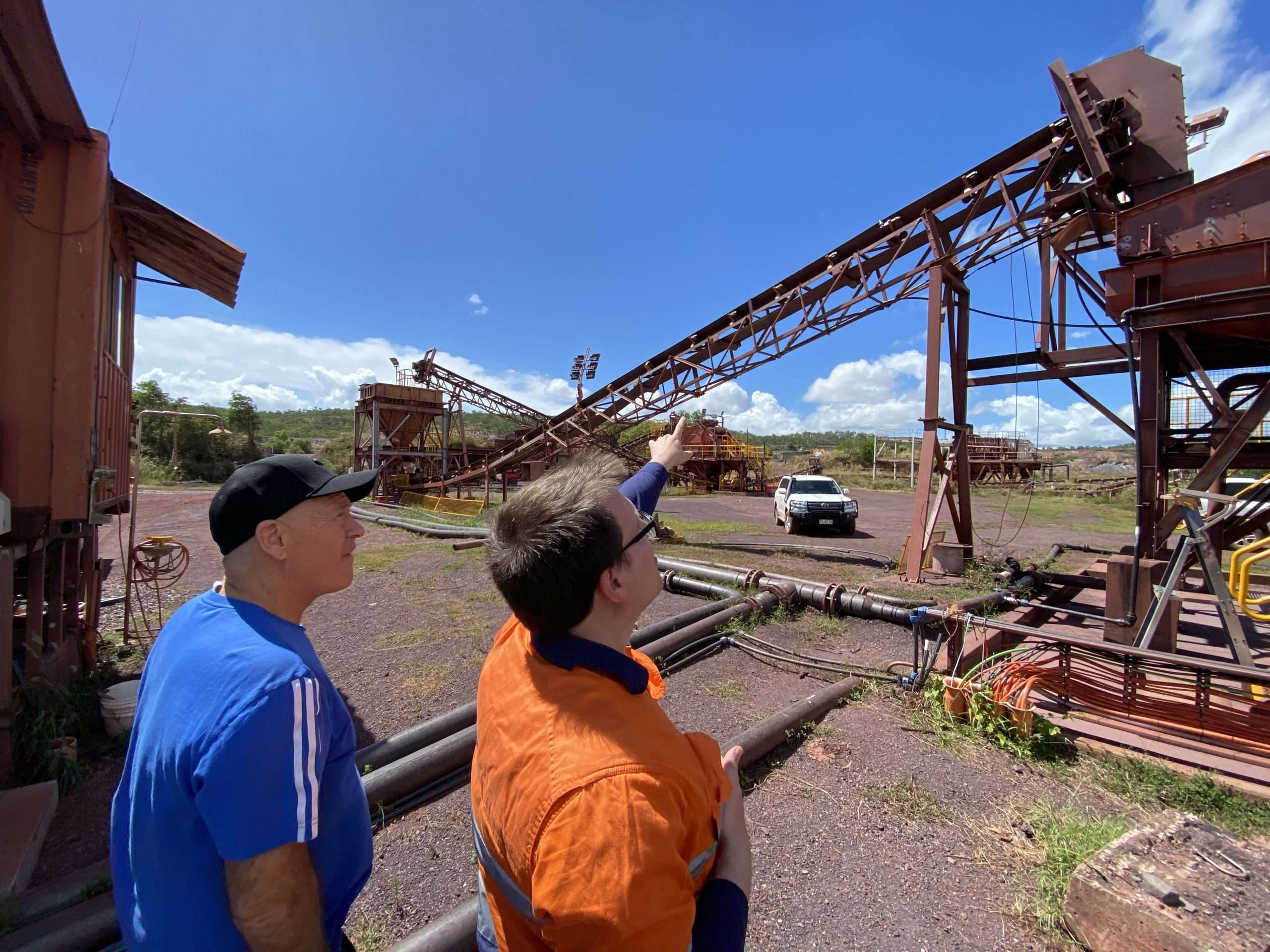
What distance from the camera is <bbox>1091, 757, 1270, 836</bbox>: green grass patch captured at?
119 inches

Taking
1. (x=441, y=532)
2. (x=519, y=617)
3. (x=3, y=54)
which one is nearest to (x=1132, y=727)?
(x=519, y=617)

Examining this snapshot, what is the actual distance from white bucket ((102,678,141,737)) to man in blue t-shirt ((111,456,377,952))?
370cm

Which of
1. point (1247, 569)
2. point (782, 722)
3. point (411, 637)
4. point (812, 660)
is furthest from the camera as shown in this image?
point (411, 637)

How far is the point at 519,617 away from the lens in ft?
4.18

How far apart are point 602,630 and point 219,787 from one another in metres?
0.80

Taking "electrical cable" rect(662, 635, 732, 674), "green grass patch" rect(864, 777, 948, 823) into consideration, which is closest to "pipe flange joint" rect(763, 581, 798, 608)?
"electrical cable" rect(662, 635, 732, 674)

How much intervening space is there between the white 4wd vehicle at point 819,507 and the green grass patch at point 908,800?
12452 millimetres

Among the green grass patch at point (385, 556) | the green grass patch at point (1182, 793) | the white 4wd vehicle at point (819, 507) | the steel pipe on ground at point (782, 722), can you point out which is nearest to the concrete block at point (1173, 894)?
the green grass patch at point (1182, 793)

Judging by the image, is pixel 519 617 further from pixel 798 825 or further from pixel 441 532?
pixel 441 532

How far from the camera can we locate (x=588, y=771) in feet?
3.19

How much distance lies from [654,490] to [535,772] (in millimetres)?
1202

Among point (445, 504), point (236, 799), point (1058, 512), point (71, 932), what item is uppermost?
point (236, 799)

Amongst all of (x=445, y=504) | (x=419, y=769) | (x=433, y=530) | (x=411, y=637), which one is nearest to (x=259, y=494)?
(x=419, y=769)

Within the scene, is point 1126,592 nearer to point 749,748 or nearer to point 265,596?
point 749,748
